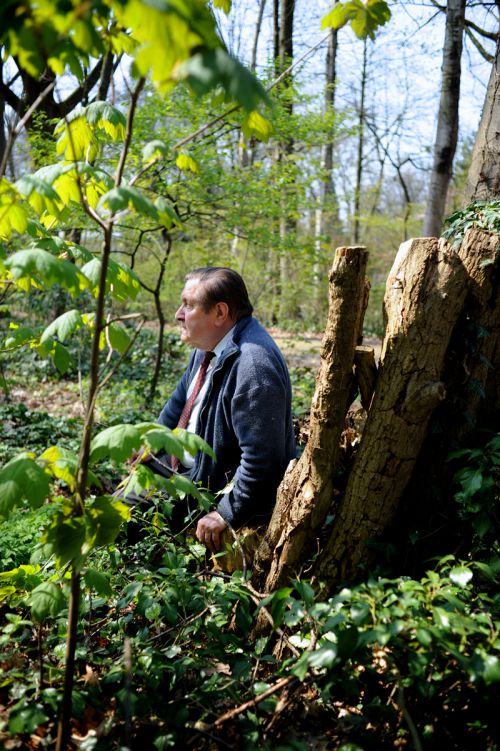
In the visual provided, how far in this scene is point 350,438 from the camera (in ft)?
8.84

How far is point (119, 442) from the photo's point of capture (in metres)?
1.47

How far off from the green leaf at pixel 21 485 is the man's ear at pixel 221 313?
5.79 feet

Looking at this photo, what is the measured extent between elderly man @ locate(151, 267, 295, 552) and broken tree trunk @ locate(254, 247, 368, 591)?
28 cm

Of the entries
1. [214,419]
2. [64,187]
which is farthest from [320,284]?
[64,187]

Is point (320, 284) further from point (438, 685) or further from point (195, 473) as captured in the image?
point (438, 685)

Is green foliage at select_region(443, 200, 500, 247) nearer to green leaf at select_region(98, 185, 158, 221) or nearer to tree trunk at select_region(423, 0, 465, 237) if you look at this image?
green leaf at select_region(98, 185, 158, 221)

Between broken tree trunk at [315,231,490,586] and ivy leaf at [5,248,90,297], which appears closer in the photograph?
ivy leaf at [5,248,90,297]

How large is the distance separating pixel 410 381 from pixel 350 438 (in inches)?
26.5

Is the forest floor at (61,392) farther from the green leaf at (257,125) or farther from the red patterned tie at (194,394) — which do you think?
the green leaf at (257,125)

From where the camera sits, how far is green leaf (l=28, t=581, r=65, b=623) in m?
1.69

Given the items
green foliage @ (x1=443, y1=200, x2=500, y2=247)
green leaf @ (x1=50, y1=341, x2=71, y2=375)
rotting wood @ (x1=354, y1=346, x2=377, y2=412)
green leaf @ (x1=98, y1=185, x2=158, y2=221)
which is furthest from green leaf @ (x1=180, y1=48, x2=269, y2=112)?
green foliage @ (x1=443, y1=200, x2=500, y2=247)

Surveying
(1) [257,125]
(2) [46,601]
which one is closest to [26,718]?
(2) [46,601]

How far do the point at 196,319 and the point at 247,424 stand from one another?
0.76 m

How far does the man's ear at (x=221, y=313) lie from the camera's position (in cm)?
307
